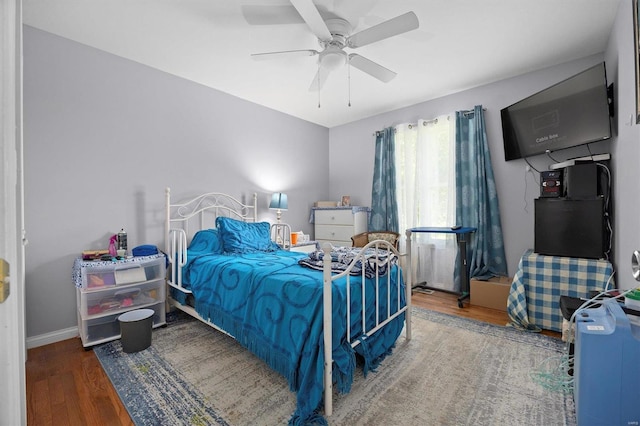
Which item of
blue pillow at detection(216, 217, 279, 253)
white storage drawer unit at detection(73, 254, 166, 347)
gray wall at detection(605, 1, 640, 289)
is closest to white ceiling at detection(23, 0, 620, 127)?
gray wall at detection(605, 1, 640, 289)

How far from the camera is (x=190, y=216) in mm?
3371

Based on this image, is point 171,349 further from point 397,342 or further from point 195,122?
point 195,122

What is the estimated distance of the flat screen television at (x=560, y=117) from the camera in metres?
2.46

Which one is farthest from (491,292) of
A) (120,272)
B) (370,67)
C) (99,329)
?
(99,329)

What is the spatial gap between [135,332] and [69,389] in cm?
50

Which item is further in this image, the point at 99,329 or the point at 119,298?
the point at 119,298

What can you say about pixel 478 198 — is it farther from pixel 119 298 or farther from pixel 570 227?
pixel 119 298

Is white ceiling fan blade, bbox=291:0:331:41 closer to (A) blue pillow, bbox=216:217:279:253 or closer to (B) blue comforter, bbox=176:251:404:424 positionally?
(B) blue comforter, bbox=176:251:404:424

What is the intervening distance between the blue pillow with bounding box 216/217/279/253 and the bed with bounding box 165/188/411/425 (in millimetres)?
16

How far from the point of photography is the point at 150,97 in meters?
3.11

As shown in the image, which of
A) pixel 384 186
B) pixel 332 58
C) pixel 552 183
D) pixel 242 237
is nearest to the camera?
pixel 332 58

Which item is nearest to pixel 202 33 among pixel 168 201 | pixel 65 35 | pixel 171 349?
pixel 65 35

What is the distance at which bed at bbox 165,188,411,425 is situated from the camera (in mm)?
1635

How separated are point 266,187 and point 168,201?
1.48 m
